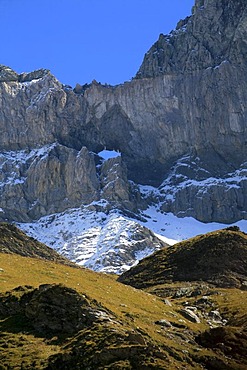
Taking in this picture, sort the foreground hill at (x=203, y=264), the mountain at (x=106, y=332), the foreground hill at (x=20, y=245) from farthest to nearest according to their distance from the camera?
the foreground hill at (x=20, y=245) < the foreground hill at (x=203, y=264) < the mountain at (x=106, y=332)

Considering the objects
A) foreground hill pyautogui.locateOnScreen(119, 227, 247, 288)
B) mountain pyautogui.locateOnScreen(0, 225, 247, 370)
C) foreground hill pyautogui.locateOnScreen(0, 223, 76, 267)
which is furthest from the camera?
foreground hill pyautogui.locateOnScreen(0, 223, 76, 267)

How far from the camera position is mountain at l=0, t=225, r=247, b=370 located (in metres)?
38.6

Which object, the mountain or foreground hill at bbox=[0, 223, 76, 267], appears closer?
the mountain

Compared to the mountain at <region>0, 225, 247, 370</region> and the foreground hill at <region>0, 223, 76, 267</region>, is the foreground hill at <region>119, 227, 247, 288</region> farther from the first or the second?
the mountain at <region>0, 225, 247, 370</region>

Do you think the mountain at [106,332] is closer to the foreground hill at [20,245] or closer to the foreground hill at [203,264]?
the foreground hill at [203,264]

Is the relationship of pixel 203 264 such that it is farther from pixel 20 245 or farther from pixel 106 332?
pixel 106 332

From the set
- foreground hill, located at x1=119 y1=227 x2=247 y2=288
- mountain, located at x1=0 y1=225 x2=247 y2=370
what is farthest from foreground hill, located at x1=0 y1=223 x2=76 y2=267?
mountain, located at x1=0 y1=225 x2=247 y2=370

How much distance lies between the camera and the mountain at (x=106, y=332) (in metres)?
38.6

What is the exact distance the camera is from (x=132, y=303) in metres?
59.2

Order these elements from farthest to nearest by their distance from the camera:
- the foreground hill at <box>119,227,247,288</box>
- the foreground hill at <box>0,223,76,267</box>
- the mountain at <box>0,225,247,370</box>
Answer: the foreground hill at <box>0,223,76,267</box>, the foreground hill at <box>119,227,247,288</box>, the mountain at <box>0,225,247,370</box>

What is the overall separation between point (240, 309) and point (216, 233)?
36.5m

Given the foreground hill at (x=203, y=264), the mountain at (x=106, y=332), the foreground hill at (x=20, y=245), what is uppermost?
the foreground hill at (x=20, y=245)

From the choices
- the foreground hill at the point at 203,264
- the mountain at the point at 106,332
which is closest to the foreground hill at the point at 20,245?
the foreground hill at the point at 203,264

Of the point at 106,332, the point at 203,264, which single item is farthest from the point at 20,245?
the point at 106,332
